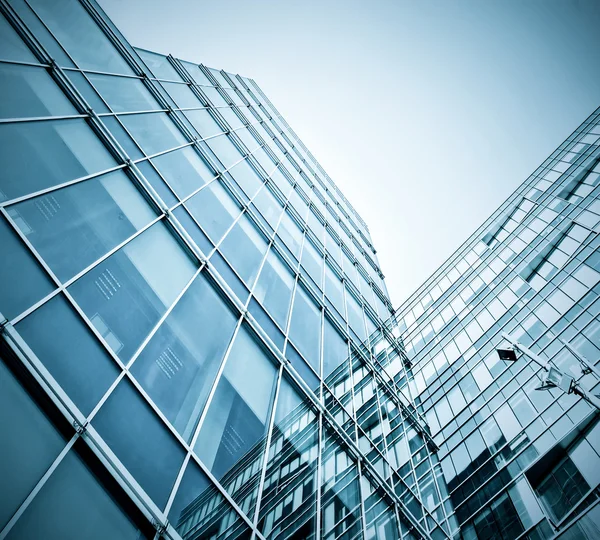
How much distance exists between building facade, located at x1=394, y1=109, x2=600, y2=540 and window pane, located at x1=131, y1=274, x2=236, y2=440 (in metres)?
11.1

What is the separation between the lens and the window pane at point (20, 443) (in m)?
4.12

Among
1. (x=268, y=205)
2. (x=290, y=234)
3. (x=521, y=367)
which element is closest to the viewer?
(x=268, y=205)

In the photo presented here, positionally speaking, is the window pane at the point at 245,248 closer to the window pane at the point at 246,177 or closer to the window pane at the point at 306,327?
the window pane at the point at 306,327

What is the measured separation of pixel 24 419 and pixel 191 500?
9.02ft

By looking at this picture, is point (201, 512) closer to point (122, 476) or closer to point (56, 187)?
point (122, 476)

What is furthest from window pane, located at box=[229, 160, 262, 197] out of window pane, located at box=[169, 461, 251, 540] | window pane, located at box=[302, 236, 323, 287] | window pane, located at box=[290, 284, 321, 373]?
window pane, located at box=[169, 461, 251, 540]

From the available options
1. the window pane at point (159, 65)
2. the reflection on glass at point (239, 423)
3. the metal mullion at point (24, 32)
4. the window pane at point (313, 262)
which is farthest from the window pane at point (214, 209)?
the window pane at point (159, 65)

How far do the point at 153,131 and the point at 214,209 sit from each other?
127 inches

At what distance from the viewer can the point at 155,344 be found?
22.9ft

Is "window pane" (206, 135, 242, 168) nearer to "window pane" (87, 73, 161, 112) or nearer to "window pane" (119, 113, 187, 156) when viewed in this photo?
"window pane" (119, 113, 187, 156)

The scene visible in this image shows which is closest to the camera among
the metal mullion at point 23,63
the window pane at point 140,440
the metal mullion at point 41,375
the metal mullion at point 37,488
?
the metal mullion at point 37,488

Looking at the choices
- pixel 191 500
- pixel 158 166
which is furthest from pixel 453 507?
pixel 158 166

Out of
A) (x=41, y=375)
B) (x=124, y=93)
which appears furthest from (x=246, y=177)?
(x=41, y=375)

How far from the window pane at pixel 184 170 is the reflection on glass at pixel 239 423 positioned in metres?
4.99
